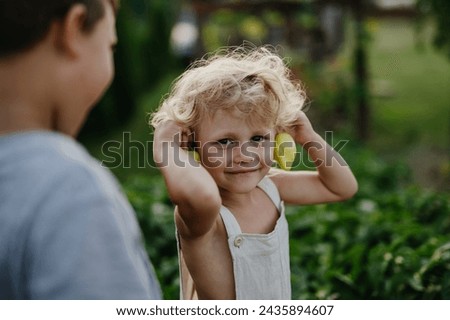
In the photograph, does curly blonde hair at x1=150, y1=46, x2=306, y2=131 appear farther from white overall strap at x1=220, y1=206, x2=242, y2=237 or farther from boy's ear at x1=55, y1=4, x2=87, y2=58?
boy's ear at x1=55, y1=4, x2=87, y2=58

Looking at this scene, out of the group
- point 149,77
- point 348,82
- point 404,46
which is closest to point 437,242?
point 348,82

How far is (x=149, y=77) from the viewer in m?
12.6

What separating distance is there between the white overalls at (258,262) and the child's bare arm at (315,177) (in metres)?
0.19

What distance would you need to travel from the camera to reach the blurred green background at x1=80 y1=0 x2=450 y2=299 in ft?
11.1

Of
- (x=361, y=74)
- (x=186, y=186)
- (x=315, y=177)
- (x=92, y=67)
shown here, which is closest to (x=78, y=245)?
(x=92, y=67)

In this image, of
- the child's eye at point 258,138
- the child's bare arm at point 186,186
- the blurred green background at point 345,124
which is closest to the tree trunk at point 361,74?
the blurred green background at point 345,124

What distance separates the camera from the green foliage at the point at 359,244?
3.02 m

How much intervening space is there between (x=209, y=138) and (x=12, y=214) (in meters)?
1.00

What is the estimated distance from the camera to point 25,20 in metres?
1.09

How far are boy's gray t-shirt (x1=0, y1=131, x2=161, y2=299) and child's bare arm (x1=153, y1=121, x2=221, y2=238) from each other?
69 cm

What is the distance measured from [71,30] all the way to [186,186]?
0.69 metres

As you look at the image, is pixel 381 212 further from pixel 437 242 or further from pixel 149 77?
pixel 149 77

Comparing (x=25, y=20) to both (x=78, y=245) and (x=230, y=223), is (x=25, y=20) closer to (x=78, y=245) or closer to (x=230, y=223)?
(x=78, y=245)

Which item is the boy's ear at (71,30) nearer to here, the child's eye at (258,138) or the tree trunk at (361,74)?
the child's eye at (258,138)
